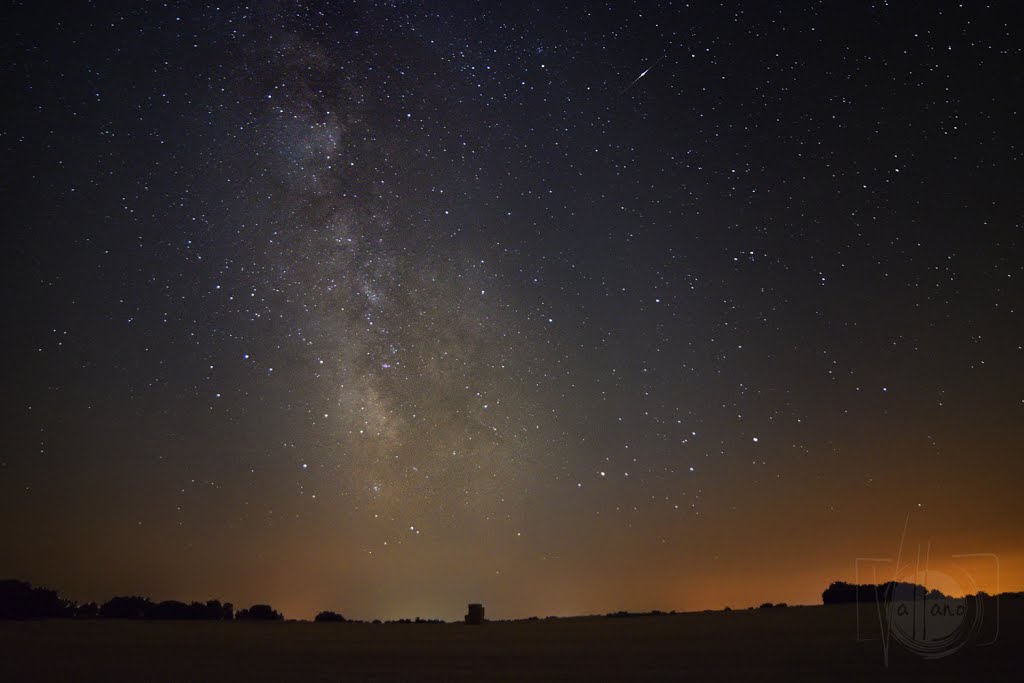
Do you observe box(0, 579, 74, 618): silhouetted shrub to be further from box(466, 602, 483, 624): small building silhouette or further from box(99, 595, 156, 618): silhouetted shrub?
box(466, 602, 483, 624): small building silhouette

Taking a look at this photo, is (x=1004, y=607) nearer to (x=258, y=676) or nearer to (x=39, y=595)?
(x=258, y=676)

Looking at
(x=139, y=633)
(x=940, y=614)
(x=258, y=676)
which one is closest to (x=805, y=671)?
(x=940, y=614)

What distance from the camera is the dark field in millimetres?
9531

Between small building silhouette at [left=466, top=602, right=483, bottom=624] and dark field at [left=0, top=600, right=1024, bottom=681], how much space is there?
9.56 ft

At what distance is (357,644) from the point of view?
14750 mm

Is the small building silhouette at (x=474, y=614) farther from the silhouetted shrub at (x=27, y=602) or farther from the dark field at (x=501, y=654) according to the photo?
the silhouetted shrub at (x=27, y=602)

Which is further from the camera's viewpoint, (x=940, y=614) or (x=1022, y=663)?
(x=940, y=614)

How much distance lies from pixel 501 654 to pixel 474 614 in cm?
963

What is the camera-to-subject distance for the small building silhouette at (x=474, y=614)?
70.4 feet

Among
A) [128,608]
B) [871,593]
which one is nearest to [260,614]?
[128,608]

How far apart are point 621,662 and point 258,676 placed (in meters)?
5.56

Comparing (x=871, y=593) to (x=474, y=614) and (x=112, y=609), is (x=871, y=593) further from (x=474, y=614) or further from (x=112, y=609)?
(x=112, y=609)

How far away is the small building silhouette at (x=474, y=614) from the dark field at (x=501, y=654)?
9.56ft

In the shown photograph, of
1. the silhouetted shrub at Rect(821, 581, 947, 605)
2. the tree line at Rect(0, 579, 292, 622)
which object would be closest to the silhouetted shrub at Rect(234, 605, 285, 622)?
the tree line at Rect(0, 579, 292, 622)
